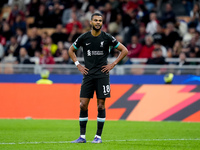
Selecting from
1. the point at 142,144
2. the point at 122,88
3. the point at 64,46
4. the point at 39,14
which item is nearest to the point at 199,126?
the point at 122,88

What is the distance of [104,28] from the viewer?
76.0ft

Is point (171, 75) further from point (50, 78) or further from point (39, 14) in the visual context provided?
point (39, 14)

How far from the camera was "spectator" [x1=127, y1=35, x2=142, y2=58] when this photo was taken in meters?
21.1

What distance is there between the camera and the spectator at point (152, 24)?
2266 centimetres

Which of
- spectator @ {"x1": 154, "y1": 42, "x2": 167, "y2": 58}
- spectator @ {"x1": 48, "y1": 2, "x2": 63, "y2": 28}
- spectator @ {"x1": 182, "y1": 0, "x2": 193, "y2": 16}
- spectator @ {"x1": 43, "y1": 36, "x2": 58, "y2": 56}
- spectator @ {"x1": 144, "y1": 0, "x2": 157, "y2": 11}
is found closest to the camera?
spectator @ {"x1": 154, "y1": 42, "x2": 167, "y2": 58}

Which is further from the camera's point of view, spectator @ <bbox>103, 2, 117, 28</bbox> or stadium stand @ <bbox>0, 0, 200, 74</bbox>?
spectator @ <bbox>103, 2, 117, 28</bbox>

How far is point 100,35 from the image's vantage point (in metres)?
10.1

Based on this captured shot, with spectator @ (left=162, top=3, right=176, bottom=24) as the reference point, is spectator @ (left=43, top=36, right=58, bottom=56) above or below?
below

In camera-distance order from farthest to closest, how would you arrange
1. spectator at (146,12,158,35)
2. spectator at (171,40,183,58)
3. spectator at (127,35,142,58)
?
spectator at (146,12,158,35) < spectator at (127,35,142,58) < spectator at (171,40,183,58)

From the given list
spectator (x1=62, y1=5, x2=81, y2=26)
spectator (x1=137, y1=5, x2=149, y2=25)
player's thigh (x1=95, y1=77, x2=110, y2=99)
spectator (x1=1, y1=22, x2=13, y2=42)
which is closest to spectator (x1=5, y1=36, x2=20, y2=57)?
spectator (x1=1, y1=22, x2=13, y2=42)

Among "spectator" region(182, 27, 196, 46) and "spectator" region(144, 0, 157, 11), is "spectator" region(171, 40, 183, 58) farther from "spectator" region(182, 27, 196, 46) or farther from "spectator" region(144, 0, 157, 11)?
"spectator" region(144, 0, 157, 11)

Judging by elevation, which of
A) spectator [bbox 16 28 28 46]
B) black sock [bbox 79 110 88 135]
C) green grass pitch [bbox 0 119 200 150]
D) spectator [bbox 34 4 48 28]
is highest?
spectator [bbox 34 4 48 28]

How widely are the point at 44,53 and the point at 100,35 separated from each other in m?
11.5

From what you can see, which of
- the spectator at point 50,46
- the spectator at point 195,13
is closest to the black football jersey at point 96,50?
the spectator at point 50,46
